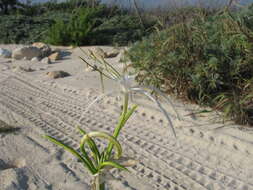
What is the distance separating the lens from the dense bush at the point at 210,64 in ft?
9.84

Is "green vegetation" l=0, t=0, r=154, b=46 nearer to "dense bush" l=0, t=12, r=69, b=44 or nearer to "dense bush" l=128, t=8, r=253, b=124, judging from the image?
"dense bush" l=0, t=12, r=69, b=44

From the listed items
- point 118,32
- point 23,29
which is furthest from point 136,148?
point 23,29

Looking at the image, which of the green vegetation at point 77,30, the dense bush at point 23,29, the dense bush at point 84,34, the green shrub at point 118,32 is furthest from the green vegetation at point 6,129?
the dense bush at point 23,29

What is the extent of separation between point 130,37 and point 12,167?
26.1 ft

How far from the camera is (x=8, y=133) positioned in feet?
9.42

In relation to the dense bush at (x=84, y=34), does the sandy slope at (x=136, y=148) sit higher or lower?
lower

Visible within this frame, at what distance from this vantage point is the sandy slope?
2113mm

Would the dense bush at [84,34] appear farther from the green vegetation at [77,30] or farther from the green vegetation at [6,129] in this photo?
the green vegetation at [6,129]

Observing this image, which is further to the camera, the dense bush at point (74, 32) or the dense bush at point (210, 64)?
the dense bush at point (74, 32)

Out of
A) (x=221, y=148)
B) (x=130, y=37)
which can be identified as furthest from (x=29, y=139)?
(x=130, y=37)

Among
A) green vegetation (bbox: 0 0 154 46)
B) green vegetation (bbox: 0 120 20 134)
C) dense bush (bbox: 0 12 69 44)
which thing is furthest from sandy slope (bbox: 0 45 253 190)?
dense bush (bbox: 0 12 69 44)

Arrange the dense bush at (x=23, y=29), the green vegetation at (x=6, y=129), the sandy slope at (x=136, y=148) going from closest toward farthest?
the sandy slope at (x=136, y=148), the green vegetation at (x=6, y=129), the dense bush at (x=23, y=29)

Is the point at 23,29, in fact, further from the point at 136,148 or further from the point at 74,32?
the point at 136,148

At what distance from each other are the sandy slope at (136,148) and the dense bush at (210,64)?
20 centimetres
